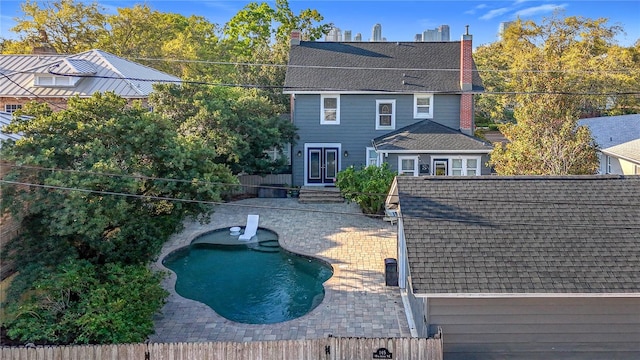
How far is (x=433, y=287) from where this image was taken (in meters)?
8.97

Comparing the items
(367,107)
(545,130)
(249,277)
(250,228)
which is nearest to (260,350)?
(249,277)

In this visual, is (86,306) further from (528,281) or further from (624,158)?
(624,158)

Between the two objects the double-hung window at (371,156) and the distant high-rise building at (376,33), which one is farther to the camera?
the distant high-rise building at (376,33)

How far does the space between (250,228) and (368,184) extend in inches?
208

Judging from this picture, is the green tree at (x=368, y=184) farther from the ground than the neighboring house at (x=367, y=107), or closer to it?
closer to it

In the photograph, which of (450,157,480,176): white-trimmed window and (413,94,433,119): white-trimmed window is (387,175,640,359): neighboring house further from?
(413,94,433,119): white-trimmed window

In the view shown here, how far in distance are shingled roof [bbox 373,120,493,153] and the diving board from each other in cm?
707

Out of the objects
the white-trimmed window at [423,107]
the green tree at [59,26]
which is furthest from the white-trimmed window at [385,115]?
the green tree at [59,26]

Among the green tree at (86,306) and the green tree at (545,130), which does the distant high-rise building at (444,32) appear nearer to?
the green tree at (545,130)

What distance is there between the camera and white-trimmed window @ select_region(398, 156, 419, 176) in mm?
23609

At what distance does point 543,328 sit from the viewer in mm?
9516

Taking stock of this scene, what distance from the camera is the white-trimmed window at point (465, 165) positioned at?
76.5 ft

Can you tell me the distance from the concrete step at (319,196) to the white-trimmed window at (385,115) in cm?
442

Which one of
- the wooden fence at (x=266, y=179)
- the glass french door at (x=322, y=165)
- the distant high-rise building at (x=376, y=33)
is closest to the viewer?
the glass french door at (x=322, y=165)
